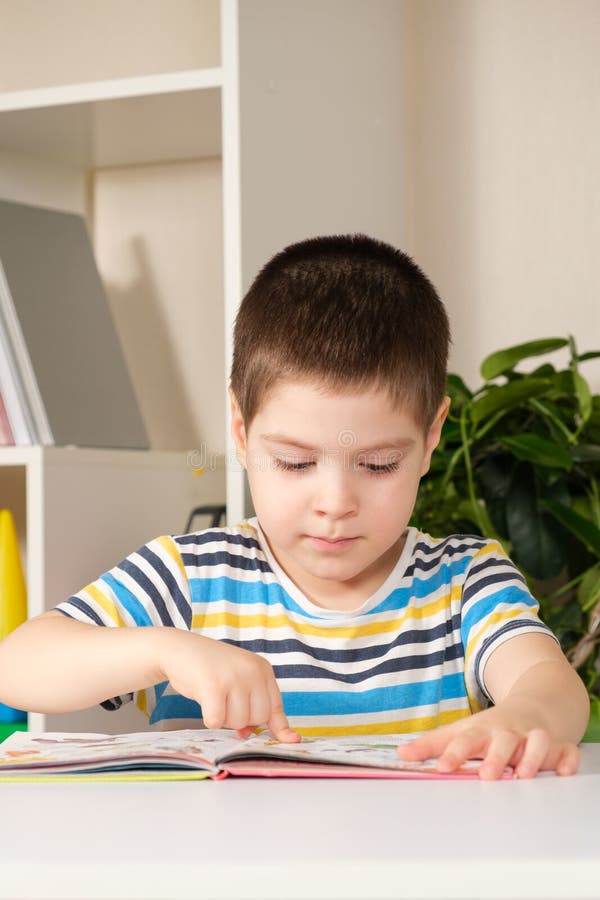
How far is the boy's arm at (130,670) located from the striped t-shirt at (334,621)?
0.08 meters

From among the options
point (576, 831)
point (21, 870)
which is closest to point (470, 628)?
point (576, 831)

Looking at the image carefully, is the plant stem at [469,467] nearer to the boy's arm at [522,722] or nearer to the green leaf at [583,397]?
the green leaf at [583,397]

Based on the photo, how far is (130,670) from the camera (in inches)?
32.4

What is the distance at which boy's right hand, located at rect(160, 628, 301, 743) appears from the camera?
0.73 m

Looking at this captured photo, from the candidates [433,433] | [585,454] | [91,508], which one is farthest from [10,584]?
[585,454]

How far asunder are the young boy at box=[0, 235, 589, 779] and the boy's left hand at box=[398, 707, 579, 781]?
0.07 meters

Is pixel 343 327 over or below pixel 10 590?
over

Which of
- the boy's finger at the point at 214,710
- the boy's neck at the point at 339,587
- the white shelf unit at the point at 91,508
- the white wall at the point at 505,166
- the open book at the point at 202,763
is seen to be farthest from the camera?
the white wall at the point at 505,166

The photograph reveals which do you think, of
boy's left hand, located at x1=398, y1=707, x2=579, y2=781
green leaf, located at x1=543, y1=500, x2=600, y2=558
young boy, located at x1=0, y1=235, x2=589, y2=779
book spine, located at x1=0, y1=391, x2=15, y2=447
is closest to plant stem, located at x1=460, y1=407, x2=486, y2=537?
green leaf, located at x1=543, y1=500, x2=600, y2=558

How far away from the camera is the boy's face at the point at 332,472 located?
898 mm

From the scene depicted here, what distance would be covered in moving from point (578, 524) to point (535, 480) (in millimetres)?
112

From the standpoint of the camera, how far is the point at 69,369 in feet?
4.82

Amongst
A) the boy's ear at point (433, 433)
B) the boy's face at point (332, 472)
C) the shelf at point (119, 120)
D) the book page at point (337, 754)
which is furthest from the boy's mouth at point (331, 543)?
the shelf at point (119, 120)

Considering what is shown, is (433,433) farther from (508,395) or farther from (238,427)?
(508,395)
